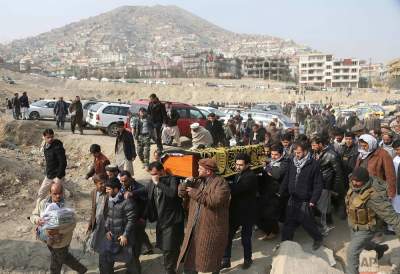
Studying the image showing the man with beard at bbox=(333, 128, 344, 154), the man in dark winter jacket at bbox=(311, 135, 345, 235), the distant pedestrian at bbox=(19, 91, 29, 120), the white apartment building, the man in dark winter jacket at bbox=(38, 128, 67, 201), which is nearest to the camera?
the man in dark winter jacket at bbox=(311, 135, 345, 235)

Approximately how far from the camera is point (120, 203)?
18.4 feet

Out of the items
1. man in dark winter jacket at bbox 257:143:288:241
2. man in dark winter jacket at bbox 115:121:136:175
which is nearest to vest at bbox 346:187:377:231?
man in dark winter jacket at bbox 257:143:288:241

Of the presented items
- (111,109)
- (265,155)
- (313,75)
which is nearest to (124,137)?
(265,155)

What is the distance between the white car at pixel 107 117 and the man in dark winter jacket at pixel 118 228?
1274 centimetres

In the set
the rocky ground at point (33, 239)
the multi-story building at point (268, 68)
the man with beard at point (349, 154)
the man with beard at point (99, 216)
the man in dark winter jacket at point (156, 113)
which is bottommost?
the rocky ground at point (33, 239)

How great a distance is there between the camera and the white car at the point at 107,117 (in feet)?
60.2

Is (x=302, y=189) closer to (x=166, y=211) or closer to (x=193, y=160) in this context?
(x=193, y=160)

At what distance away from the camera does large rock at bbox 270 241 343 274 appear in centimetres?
589

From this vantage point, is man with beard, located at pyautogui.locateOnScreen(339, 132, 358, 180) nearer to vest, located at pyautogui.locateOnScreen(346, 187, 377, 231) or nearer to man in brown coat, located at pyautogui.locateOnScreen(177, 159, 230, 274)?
vest, located at pyautogui.locateOnScreen(346, 187, 377, 231)

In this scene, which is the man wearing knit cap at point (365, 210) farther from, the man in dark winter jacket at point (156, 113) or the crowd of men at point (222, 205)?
the man in dark winter jacket at point (156, 113)

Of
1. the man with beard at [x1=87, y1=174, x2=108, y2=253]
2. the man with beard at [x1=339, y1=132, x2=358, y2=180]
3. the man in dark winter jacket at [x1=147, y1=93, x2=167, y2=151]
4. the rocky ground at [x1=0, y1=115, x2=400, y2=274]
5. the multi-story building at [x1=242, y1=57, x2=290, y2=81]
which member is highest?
the multi-story building at [x1=242, y1=57, x2=290, y2=81]

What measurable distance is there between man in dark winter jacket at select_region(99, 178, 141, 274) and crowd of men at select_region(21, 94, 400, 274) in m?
0.01

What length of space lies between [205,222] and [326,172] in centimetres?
267

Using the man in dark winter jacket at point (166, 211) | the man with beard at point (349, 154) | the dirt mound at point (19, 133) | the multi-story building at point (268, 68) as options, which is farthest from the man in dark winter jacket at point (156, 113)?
the multi-story building at point (268, 68)
